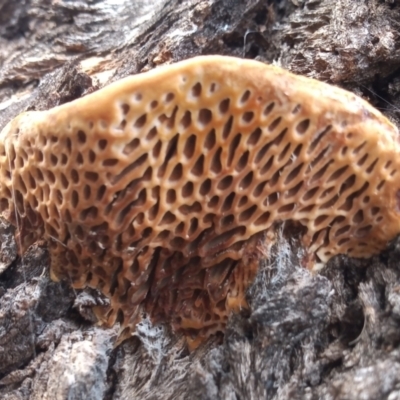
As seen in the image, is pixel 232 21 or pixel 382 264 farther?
pixel 232 21

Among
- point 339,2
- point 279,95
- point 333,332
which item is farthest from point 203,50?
point 333,332

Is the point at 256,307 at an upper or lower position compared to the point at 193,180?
lower

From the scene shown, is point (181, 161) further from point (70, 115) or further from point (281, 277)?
point (281, 277)

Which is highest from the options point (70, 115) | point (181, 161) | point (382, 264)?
point (70, 115)
